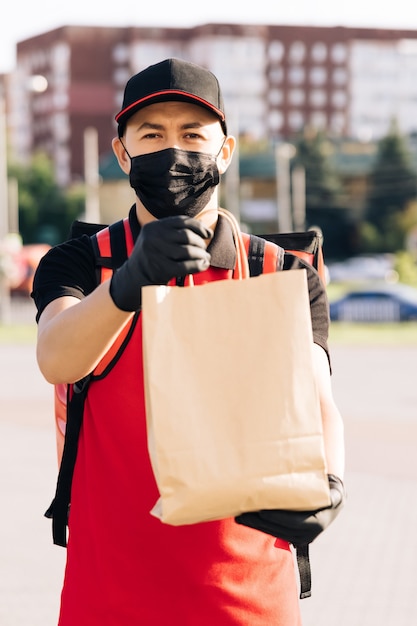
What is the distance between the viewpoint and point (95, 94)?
108 meters

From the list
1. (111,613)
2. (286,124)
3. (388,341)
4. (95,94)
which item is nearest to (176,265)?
(111,613)

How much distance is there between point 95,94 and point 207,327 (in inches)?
4285

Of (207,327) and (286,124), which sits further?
(286,124)

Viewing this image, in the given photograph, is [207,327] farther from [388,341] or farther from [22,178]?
[22,178]

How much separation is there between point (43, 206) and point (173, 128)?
71.2 metres

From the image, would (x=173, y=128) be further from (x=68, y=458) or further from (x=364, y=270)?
(x=364, y=270)

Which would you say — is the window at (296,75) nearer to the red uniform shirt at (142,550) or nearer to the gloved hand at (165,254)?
the red uniform shirt at (142,550)

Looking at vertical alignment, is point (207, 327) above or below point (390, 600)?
above

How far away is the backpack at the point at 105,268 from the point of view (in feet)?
7.23

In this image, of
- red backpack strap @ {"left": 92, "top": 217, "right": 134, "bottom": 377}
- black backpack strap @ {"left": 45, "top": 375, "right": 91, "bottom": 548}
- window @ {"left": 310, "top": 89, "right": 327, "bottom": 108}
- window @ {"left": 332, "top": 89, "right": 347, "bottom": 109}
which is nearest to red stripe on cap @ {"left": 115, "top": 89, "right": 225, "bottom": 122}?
red backpack strap @ {"left": 92, "top": 217, "right": 134, "bottom": 377}

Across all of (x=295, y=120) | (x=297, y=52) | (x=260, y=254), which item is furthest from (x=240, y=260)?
(x=295, y=120)

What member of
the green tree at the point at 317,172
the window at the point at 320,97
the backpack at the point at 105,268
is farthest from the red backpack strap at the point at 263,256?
the window at the point at 320,97

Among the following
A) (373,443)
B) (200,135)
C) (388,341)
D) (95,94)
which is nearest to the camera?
(200,135)

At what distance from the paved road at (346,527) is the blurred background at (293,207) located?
2 centimetres
